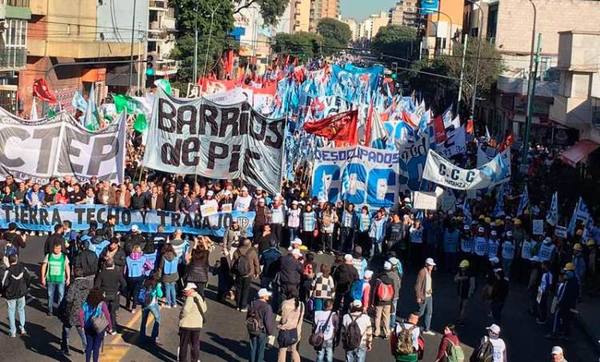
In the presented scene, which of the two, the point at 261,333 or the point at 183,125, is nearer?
the point at 261,333

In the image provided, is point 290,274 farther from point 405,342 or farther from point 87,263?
point 405,342

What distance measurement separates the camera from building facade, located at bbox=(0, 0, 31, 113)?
51031 millimetres

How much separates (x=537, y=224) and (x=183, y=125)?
27.1 feet

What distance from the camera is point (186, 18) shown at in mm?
90375

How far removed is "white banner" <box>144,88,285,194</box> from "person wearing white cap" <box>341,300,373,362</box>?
10357 mm

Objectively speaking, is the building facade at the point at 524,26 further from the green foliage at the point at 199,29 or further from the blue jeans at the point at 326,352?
the blue jeans at the point at 326,352

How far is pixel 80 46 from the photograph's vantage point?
62.4 metres

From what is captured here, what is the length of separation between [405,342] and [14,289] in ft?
19.4

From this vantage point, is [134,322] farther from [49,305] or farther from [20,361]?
[20,361]

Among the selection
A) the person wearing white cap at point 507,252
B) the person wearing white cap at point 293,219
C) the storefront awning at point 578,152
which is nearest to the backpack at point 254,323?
the person wearing white cap at point 507,252

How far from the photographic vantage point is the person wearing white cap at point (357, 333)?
582 inches

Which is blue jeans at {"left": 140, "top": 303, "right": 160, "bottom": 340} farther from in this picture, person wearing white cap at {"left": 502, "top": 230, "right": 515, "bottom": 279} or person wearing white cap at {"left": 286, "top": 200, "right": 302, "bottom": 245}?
person wearing white cap at {"left": 502, "top": 230, "right": 515, "bottom": 279}

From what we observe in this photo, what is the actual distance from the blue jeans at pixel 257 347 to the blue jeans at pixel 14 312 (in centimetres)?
372

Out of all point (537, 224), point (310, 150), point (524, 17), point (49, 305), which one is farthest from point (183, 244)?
point (524, 17)
